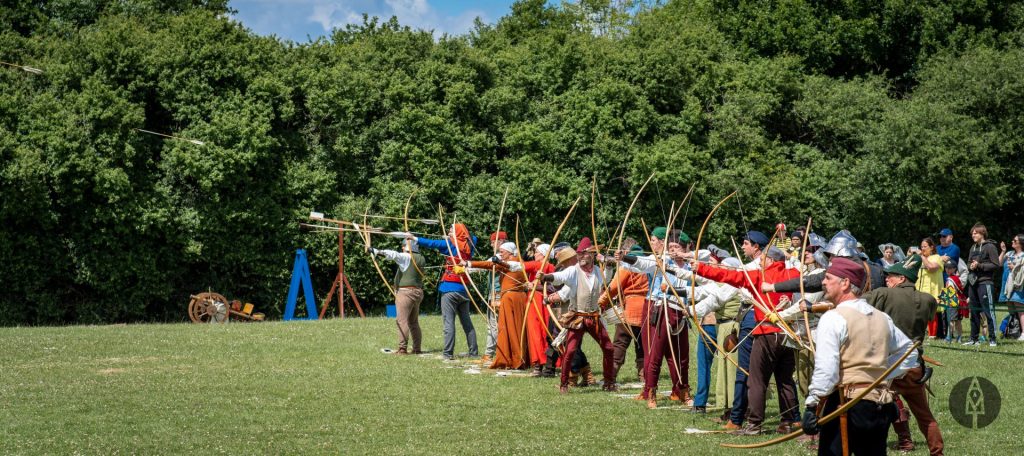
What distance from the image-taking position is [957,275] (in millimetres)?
16781

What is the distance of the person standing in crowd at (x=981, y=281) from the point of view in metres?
15.7

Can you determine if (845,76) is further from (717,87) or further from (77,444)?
(77,444)

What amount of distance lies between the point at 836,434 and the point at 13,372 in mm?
10168

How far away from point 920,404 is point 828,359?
2.25m

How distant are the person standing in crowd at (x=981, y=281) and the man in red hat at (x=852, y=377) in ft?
34.9

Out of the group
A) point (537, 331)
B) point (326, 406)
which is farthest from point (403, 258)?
point (326, 406)

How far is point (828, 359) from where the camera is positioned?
5.99 metres

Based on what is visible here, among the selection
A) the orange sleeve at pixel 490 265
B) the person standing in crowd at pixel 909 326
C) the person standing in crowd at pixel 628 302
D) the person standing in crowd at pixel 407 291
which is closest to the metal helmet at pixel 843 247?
the person standing in crowd at pixel 909 326

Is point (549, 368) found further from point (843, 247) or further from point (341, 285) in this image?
point (341, 285)

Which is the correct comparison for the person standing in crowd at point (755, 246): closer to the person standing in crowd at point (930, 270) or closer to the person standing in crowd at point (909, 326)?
the person standing in crowd at point (909, 326)

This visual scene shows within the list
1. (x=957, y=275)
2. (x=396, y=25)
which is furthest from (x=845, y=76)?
(x=957, y=275)

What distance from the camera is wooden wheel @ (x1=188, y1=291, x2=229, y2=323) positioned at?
72.2ft

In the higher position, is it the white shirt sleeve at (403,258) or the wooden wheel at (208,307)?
the white shirt sleeve at (403,258)

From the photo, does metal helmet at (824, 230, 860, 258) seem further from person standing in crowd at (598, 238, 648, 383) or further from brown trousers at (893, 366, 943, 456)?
person standing in crowd at (598, 238, 648, 383)
